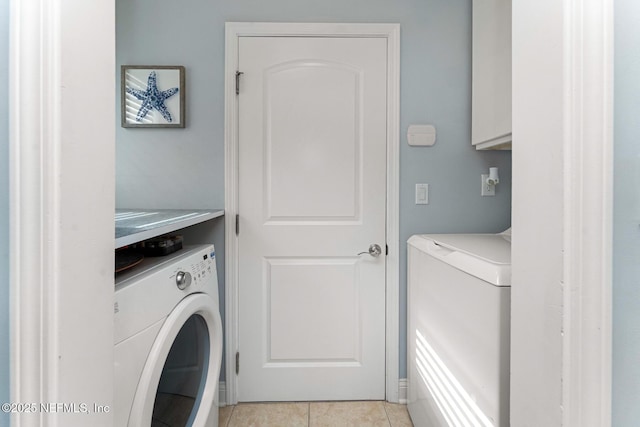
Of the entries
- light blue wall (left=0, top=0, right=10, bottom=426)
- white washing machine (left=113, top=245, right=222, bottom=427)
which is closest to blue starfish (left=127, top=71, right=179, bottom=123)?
white washing machine (left=113, top=245, right=222, bottom=427)

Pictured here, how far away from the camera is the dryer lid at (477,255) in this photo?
33.1 inches

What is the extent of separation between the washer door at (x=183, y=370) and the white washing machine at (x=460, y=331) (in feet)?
2.71

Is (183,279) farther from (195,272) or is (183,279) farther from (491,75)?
(491,75)

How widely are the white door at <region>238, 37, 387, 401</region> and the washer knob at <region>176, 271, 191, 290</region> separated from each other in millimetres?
664

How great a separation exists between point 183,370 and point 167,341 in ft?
0.99

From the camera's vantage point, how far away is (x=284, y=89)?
5.56 feet

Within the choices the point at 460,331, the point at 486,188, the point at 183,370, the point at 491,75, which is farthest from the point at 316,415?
the point at 491,75

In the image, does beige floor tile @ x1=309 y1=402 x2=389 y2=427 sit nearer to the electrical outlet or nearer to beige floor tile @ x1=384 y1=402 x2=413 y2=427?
beige floor tile @ x1=384 y1=402 x2=413 y2=427

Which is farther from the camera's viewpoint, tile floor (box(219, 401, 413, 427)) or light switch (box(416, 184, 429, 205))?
light switch (box(416, 184, 429, 205))

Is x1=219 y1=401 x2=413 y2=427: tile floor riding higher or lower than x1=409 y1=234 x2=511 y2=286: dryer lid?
lower

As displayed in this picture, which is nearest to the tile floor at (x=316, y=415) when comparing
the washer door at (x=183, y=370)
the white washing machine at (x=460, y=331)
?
the white washing machine at (x=460, y=331)

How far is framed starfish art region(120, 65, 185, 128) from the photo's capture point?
167cm

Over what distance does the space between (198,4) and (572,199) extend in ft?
6.14

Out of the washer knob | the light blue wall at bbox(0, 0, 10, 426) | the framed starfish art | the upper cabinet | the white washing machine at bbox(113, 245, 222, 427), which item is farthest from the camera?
the framed starfish art
